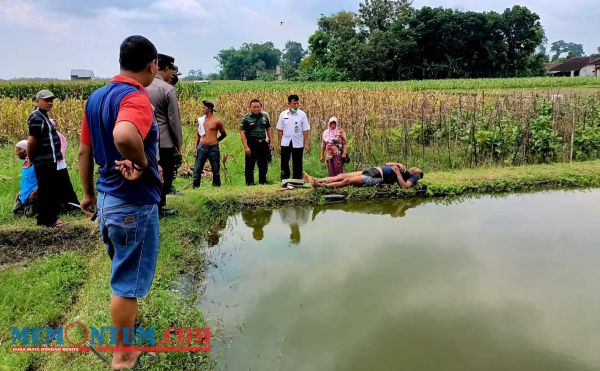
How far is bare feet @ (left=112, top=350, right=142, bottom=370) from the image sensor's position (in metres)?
2.55

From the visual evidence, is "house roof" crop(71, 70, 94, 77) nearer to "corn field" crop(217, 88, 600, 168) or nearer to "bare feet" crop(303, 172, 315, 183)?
"corn field" crop(217, 88, 600, 168)

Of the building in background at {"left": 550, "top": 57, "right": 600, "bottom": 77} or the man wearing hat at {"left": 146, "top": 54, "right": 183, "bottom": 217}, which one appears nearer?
the man wearing hat at {"left": 146, "top": 54, "right": 183, "bottom": 217}

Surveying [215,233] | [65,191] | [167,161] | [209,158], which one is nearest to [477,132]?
[209,158]

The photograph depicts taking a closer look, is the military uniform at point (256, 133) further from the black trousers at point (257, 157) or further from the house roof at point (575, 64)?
the house roof at point (575, 64)

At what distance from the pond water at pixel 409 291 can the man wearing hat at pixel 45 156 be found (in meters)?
1.81

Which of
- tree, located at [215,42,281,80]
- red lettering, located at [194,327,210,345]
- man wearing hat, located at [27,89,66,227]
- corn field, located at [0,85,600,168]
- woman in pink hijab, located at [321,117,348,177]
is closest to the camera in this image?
red lettering, located at [194,327,210,345]

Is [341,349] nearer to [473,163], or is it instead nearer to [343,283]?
[343,283]

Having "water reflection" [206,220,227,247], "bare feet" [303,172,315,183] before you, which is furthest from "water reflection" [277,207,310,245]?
"water reflection" [206,220,227,247]

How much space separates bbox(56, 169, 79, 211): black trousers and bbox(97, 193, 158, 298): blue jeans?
10.9ft

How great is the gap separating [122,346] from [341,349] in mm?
1312

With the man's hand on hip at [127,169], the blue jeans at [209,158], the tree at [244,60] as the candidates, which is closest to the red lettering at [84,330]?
the man's hand on hip at [127,169]

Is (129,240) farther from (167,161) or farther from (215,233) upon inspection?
(215,233)

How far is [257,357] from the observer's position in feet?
9.33

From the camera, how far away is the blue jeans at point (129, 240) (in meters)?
2.32
